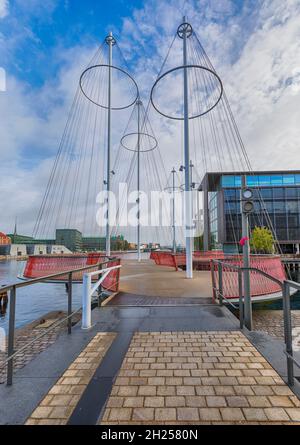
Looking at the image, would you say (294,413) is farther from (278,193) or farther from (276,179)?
(276,179)

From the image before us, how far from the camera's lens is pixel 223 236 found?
40.8 m

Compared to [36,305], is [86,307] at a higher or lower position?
higher

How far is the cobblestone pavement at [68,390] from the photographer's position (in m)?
1.84

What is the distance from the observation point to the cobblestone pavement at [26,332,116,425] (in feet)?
6.05

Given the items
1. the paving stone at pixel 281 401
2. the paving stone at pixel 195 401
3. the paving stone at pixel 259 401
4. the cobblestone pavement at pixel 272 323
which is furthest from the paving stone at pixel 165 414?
the cobblestone pavement at pixel 272 323

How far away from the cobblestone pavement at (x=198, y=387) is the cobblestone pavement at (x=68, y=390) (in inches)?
13.1

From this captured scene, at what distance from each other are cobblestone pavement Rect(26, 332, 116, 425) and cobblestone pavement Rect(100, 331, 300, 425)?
0.33m

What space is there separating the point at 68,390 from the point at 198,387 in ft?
4.18

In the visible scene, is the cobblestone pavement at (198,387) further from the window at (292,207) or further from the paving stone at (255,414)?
the window at (292,207)

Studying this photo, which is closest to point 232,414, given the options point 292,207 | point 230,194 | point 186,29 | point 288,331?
point 288,331

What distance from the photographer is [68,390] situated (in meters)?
2.22

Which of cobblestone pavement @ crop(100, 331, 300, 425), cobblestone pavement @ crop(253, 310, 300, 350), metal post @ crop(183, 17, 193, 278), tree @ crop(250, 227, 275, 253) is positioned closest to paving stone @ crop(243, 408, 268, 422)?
cobblestone pavement @ crop(100, 331, 300, 425)

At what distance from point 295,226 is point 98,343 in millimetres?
44706
